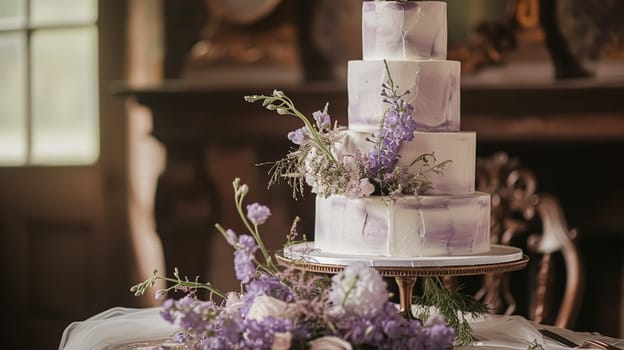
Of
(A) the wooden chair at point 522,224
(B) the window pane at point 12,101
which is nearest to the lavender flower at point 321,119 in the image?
(A) the wooden chair at point 522,224

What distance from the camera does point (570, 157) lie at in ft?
14.0

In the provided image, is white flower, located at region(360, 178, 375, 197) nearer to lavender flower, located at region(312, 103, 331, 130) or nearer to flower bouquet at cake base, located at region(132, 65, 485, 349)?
lavender flower, located at region(312, 103, 331, 130)

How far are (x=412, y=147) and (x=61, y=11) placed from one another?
3317 mm

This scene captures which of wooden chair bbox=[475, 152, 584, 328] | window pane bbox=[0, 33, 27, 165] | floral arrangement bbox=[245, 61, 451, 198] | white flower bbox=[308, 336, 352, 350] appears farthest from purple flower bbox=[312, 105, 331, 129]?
window pane bbox=[0, 33, 27, 165]

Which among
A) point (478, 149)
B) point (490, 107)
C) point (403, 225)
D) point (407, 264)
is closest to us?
point (407, 264)

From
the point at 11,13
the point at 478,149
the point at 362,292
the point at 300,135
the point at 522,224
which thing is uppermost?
the point at 11,13

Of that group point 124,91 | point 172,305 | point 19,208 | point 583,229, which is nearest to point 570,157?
point 583,229

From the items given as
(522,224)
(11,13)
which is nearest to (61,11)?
(11,13)

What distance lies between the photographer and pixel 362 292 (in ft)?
5.23

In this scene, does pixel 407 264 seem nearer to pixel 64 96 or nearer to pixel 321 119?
pixel 321 119

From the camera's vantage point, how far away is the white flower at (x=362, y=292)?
1595 mm

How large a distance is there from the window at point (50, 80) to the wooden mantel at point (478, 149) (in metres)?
0.48

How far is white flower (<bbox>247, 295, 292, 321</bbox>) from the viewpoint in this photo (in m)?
1.62

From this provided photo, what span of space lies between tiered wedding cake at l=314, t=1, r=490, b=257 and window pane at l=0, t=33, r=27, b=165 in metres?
3.25
